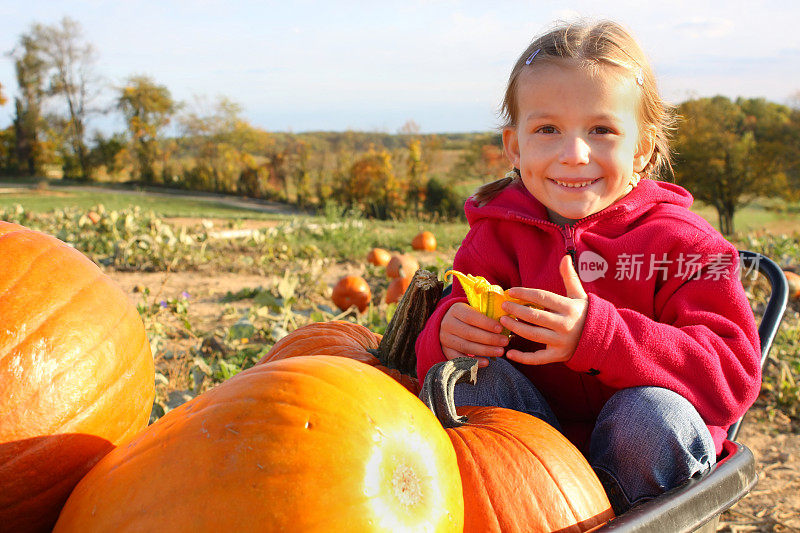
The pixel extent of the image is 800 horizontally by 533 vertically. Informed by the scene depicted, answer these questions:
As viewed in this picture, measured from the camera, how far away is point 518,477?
1167 millimetres

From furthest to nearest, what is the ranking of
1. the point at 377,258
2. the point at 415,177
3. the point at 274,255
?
the point at 415,177 < the point at 274,255 < the point at 377,258

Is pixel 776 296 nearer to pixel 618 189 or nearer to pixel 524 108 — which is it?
pixel 618 189

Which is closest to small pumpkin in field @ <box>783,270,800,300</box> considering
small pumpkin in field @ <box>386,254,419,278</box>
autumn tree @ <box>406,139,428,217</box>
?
small pumpkin in field @ <box>386,254,419,278</box>

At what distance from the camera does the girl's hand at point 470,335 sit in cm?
154

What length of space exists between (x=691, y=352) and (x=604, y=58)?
0.82 m

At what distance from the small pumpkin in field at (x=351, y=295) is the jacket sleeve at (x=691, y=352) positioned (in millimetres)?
3282

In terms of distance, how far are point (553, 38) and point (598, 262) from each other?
0.67 metres

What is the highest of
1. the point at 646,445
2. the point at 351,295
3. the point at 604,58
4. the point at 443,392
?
the point at 604,58

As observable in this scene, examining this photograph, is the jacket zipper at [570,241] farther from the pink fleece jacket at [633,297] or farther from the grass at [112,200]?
the grass at [112,200]

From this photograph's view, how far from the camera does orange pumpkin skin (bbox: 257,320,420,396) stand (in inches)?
76.5

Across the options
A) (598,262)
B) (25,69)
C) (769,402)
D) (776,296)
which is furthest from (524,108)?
(25,69)

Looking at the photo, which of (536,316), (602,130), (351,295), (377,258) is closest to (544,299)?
(536,316)

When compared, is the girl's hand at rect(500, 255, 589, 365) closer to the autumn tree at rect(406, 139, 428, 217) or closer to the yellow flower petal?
the yellow flower petal

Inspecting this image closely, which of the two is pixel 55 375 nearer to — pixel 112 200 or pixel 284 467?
pixel 284 467
